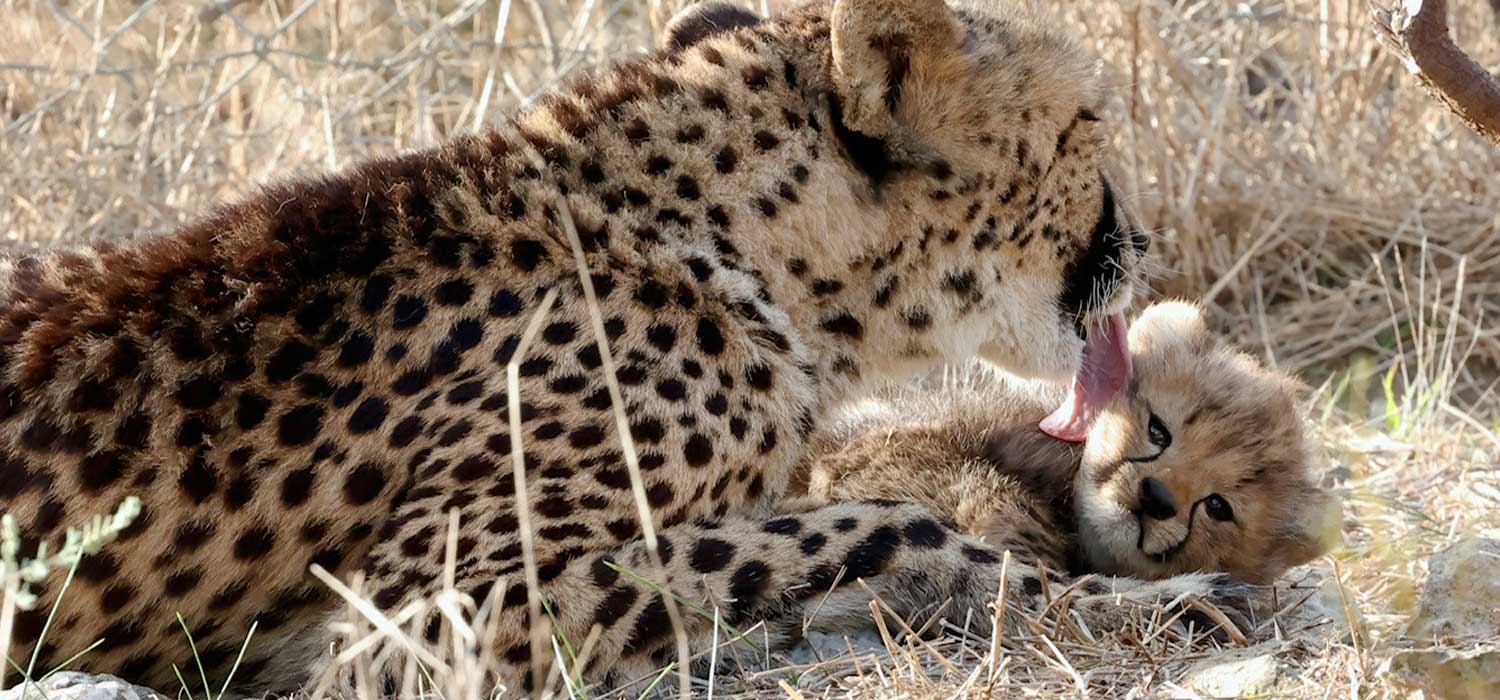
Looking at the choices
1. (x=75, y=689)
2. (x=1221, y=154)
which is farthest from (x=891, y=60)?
(x=1221, y=154)

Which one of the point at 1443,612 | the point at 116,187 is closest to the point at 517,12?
the point at 116,187

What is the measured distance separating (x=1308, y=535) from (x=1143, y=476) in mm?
384

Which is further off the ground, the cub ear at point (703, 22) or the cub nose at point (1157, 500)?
the cub ear at point (703, 22)

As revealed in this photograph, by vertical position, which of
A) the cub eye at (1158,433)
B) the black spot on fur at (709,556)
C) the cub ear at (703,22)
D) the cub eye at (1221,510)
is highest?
the cub ear at (703,22)

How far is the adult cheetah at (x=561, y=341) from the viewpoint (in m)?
2.92

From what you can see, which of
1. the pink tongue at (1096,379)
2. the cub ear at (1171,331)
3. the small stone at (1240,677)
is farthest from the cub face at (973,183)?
the small stone at (1240,677)

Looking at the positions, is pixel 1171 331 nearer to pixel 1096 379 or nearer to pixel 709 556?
pixel 1096 379

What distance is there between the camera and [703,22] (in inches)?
147

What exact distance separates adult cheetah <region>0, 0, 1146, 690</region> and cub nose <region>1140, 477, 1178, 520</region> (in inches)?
18.6

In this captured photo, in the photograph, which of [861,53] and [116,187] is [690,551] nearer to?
[861,53]

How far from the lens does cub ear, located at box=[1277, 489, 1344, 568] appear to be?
368 centimetres

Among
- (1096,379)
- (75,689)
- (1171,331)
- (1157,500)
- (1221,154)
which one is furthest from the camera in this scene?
(1221,154)

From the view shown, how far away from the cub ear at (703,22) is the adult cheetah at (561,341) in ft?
0.89

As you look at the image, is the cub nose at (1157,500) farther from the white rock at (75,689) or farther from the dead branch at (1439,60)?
the white rock at (75,689)
